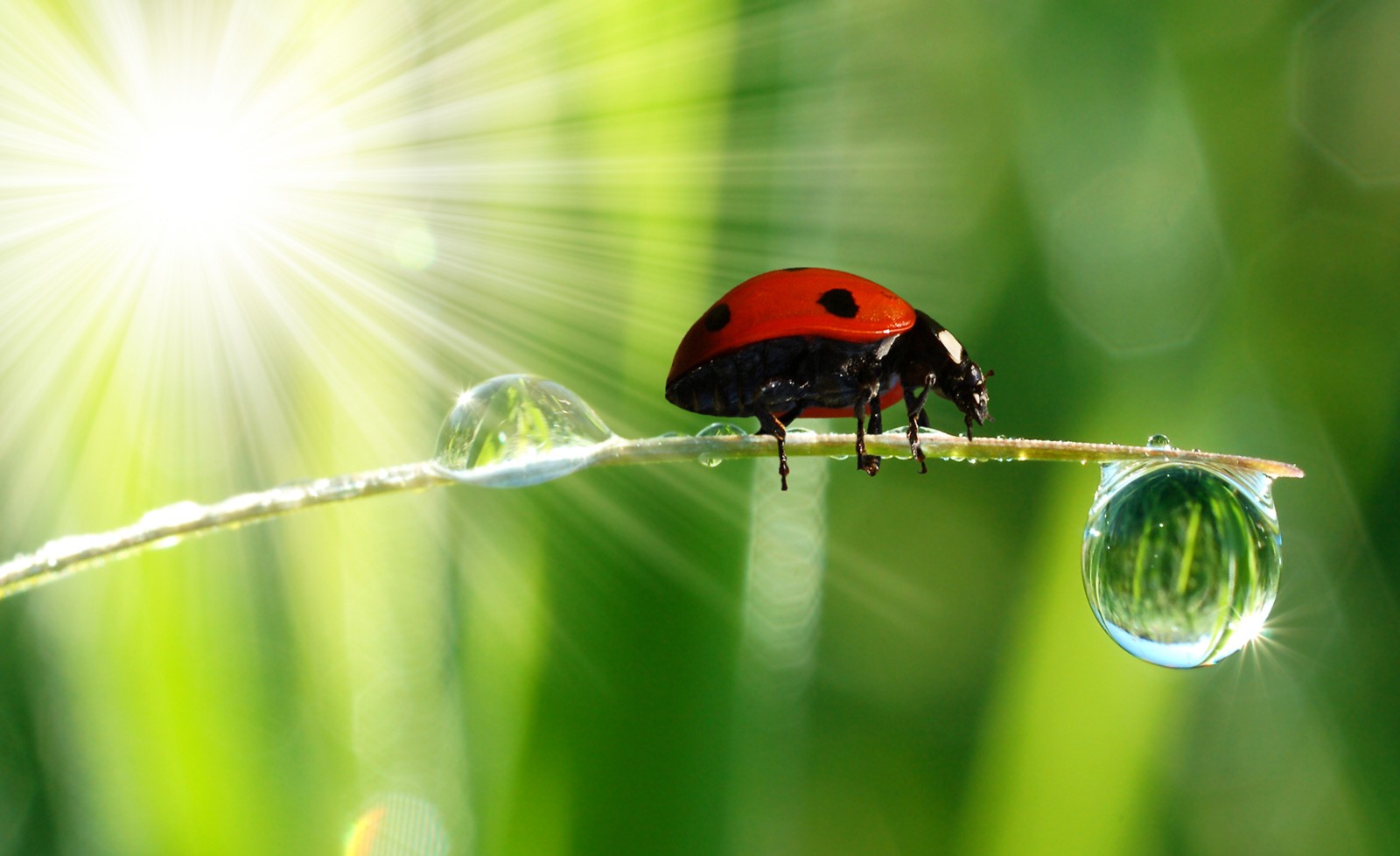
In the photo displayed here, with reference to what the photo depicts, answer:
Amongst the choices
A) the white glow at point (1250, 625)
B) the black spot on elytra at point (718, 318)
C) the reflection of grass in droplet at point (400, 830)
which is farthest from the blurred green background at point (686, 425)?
the white glow at point (1250, 625)

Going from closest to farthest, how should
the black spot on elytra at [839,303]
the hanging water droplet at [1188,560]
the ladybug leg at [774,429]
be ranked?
the hanging water droplet at [1188,560] → the ladybug leg at [774,429] → the black spot on elytra at [839,303]

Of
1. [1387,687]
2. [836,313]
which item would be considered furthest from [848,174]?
[1387,687]

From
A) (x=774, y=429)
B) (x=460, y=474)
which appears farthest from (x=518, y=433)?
(x=774, y=429)

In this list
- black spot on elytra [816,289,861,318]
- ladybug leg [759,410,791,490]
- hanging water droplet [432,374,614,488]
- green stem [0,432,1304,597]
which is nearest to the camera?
green stem [0,432,1304,597]

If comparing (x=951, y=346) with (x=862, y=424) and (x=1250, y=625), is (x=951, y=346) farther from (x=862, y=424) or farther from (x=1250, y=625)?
(x=1250, y=625)

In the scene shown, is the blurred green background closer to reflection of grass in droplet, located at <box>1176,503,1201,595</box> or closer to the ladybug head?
the ladybug head

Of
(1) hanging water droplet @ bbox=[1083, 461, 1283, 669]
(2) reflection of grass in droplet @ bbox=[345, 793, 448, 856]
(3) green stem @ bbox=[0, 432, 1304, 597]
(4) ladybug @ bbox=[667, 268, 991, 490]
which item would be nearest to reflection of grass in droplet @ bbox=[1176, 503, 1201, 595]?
(1) hanging water droplet @ bbox=[1083, 461, 1283, 669]

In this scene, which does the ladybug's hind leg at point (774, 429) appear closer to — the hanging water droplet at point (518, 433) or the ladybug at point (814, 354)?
the ladybug at point (814, 354)
